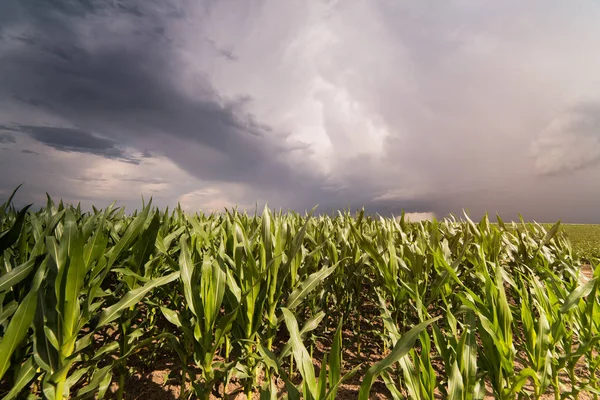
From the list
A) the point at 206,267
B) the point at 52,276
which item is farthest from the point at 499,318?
the point at 52,276

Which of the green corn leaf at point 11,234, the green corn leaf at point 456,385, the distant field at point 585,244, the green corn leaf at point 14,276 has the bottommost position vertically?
the distant field at point 585,244

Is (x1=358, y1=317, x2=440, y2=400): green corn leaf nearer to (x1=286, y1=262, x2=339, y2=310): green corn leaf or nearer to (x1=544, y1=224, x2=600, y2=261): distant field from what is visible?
(x1=286, y1=262, x2=339, y2=310): green corn leaf

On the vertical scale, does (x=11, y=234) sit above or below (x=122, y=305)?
above

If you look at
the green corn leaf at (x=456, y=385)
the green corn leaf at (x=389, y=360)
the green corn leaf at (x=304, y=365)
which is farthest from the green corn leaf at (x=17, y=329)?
the green corn leaf at (x=456, y=385)

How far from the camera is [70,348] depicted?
120 cm

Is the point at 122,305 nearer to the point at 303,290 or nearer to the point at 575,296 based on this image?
the point at 303,290

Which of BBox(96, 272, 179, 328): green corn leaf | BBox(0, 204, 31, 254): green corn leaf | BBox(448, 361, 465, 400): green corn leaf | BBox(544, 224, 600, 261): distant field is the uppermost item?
BBox(0, 204, 31, 254): green corn leaf

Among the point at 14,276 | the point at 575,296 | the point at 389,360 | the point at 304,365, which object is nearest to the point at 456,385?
the point at 389,360

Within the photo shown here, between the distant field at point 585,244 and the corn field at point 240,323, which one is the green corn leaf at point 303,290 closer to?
the corn field at point 240,323

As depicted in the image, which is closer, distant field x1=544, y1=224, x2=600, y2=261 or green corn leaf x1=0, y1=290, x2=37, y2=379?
green corn leaf x1=0, y1=290, x2=37, y2=379

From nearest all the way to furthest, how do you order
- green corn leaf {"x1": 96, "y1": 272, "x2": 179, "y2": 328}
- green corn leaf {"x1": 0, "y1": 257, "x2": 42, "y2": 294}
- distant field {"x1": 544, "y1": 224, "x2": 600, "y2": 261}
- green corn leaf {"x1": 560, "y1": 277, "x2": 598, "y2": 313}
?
green corn leaf {"x1": 0, "y1": 257, "x2": 42, "y2": 294} → green corn leaf {"x1": 96, "y1": 272, "x2": 179, "y2": 328} → green corn leaf {"x1": 560, "y1": 277, "x2": 598, "y2": 313} → distant field {"x1": 544, "y1": 224, "x2": 600, "y2": 261}

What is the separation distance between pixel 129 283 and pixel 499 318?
1.90 meters

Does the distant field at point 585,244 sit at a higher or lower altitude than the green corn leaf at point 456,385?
lower

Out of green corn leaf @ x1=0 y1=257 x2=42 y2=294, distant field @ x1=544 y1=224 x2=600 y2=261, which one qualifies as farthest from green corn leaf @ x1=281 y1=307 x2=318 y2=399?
distant field @ x1=544 y1=224 x2=600 y2=261
